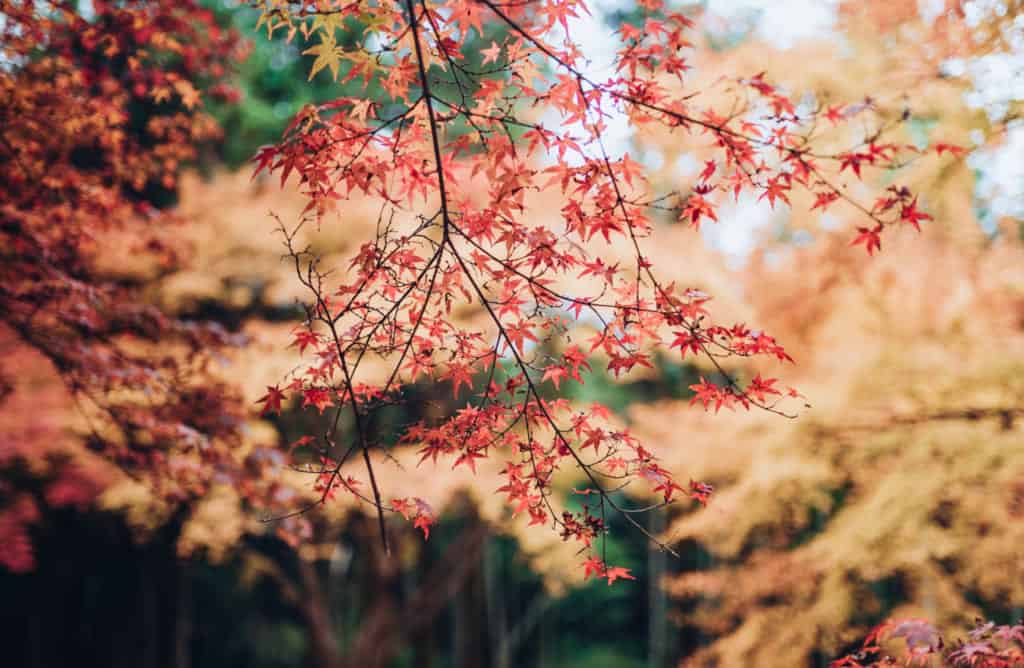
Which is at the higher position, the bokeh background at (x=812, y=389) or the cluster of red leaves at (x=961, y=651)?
the bokeh background at (x=812, y=389)

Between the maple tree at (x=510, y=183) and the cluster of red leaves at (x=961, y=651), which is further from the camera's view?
the cluster of red leaves at (x=961, y=651)

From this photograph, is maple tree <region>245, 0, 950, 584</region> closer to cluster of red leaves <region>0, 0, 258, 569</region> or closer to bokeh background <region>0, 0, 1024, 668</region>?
bokeh background <region>0, 0, 1024, 668</region>

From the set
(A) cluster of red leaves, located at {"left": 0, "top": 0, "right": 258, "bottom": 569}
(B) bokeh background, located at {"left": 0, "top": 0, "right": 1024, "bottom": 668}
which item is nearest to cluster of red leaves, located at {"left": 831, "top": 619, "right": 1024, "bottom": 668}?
(B) bokeh background, located at {"left": 0, "top": 0, "right": 1024, "bottom": 668}

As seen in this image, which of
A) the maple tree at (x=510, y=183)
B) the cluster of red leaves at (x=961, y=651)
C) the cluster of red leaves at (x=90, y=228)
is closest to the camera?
the maple tree at (x=510, y=183)

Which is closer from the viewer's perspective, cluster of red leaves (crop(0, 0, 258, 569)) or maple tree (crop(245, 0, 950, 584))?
maple tree (crop(245, 0, 950, 584))

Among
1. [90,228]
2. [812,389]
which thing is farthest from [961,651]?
[90,228]

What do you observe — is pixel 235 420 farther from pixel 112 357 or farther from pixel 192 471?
pixel 112 357

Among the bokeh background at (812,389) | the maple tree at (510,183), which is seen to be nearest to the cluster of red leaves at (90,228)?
the bokeh background at (812,389)

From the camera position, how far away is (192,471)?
3.42 metres

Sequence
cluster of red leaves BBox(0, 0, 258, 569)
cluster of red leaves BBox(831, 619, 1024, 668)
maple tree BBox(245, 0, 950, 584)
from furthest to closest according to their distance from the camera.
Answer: cluster of red leaves BBox(0, 0, 258, 569), cluster of red leaves BBox(831, 619, 1024, 668), maple tree BBox(245, 0, 950, 584)

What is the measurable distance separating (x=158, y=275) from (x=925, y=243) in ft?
20.7

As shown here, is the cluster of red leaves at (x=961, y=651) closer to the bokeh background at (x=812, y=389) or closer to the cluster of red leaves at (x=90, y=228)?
the bokeh background at (x=812, y=389)

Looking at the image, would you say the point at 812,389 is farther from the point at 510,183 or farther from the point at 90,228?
the point at 90,228

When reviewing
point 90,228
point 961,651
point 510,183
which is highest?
point 90,228
